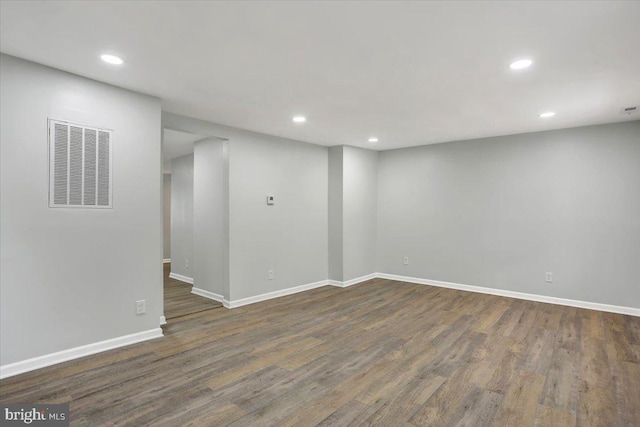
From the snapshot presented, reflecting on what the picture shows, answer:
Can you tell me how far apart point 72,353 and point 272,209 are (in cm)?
299

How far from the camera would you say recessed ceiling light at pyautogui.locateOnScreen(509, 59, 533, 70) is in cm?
260

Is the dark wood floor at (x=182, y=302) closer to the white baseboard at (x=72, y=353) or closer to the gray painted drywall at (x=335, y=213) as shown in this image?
the white baseboard at (x=72, y=353)

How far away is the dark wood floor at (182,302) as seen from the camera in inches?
173

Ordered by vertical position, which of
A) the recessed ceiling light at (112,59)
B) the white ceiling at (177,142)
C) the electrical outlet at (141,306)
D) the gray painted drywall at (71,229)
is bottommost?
the electrical outlet at (141,306)

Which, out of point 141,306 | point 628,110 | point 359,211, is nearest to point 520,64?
point 628,110

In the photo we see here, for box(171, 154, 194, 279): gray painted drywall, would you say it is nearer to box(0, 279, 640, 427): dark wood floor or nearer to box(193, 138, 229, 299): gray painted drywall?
box(193, 138, 229, 299): gray painted drywall

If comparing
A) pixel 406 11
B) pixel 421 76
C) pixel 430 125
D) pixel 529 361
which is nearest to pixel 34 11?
pixel 406 11

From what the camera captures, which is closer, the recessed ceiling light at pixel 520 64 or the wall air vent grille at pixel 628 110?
the recessed ceiling light at pixel 520 64

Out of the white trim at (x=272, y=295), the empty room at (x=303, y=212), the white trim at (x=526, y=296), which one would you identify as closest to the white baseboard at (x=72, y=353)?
the empty room at (x=303, y=212)

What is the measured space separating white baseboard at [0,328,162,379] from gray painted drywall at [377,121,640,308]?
4.55 m

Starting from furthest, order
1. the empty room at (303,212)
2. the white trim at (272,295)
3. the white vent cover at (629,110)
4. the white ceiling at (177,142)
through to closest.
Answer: the white ceiling at (177,142) → the white trim at (272,295) → the white vent cover at (629,110) → the empty room at (303,212)

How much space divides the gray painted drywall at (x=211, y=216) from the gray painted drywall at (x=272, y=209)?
0.49ft

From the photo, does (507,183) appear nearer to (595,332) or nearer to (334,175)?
(595,332)

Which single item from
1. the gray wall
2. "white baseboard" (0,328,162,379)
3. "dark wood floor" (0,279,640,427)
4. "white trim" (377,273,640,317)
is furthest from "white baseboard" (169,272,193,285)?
"white trim" (377,273,640,317)
